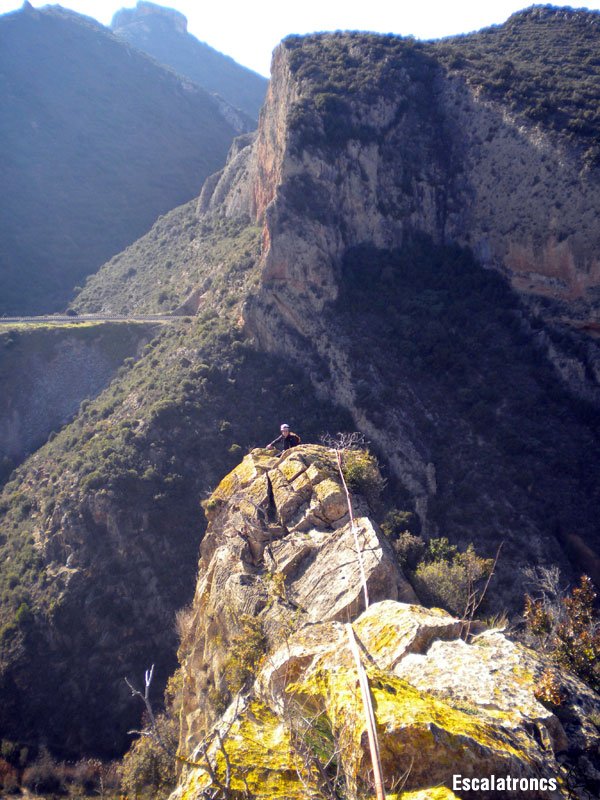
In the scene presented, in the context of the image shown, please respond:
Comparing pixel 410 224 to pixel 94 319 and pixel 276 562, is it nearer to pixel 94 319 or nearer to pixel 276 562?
pixel 94 319

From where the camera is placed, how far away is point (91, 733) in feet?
79.2

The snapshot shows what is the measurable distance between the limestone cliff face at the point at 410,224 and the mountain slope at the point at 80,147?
117 feet

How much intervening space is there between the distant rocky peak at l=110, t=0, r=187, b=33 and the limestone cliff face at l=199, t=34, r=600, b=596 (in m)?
149

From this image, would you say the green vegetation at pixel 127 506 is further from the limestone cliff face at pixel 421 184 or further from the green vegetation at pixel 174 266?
the limestone cliff face at pixel 421 184

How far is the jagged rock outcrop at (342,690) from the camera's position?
5211 mm

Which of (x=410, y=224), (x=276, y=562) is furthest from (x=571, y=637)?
(x=410, y=224)

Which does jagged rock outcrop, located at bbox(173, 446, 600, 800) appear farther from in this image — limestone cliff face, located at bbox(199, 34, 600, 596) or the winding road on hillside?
the winding road on hillside

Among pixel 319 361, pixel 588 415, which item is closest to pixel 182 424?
pixel 319 361

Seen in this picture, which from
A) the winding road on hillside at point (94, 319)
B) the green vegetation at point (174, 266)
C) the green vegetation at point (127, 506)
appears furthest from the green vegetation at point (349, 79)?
the winding road on hillside at point (94, 319)

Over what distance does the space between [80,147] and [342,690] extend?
311 ft

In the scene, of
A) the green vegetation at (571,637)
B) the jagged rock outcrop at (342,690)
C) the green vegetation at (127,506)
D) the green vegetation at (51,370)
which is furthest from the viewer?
the green vegetation at (51,370)

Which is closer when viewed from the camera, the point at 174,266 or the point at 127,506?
the point at 127,506

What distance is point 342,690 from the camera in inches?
246

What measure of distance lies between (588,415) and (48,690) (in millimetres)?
33012
